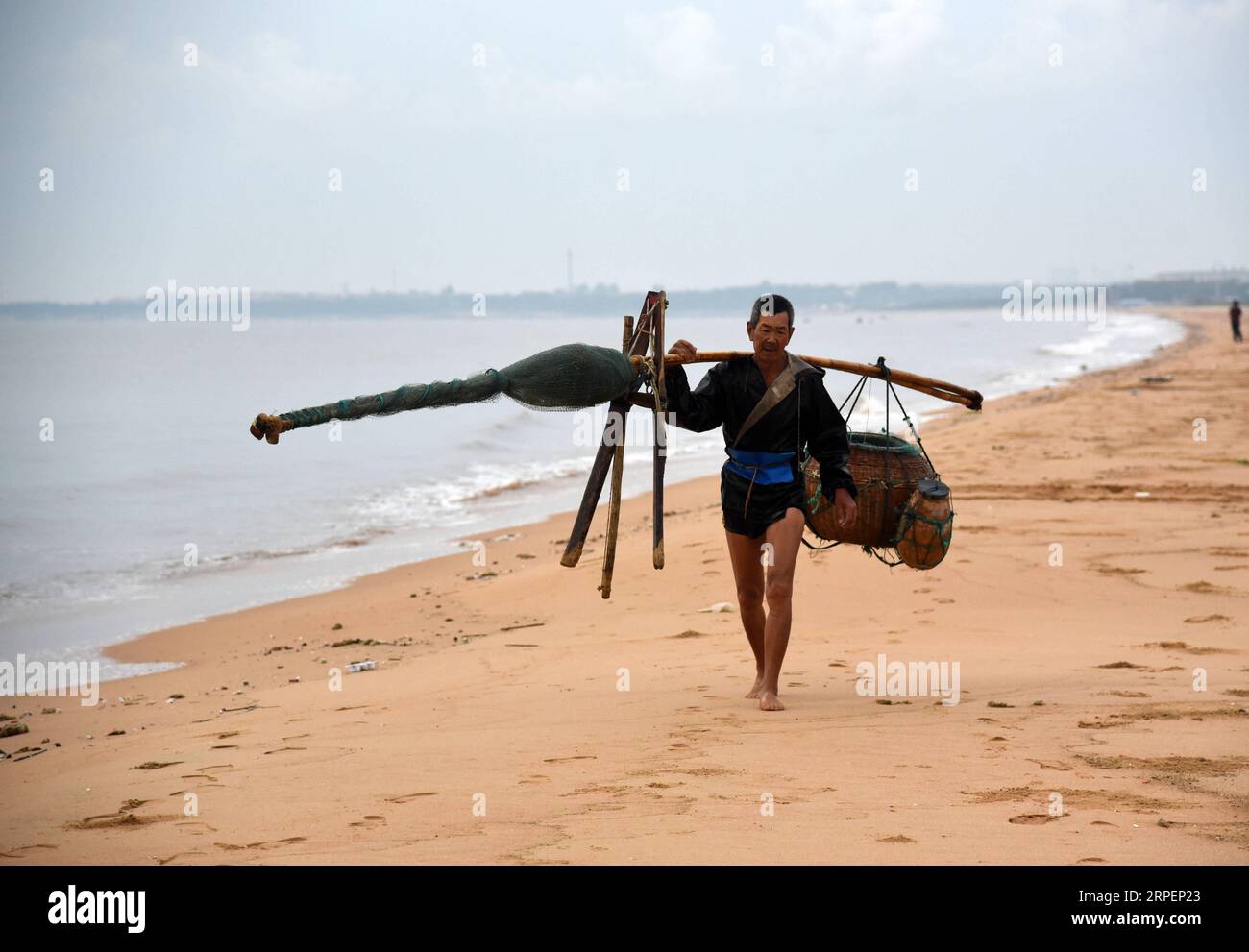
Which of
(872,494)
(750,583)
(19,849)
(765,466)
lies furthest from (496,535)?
(19,849)

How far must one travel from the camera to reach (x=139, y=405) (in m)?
35.1

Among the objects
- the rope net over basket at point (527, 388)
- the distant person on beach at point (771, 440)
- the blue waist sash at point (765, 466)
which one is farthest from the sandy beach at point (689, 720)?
the rope net over basket at point (527, 388)

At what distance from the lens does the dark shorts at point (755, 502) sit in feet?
17.9

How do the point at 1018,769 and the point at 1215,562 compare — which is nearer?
the point at 1018,769

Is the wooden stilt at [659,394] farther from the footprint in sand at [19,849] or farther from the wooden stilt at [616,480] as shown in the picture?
the footprint in sand at [19,849]

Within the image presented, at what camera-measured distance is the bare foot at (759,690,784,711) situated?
5.51 metres

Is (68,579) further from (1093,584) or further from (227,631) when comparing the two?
(1093,584)

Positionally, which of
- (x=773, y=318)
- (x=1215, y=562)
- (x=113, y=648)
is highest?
(x=773, y=318)

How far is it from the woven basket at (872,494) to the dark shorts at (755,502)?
45 centimetres

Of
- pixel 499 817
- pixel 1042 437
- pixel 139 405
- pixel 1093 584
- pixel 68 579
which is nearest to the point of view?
pixel 499 817

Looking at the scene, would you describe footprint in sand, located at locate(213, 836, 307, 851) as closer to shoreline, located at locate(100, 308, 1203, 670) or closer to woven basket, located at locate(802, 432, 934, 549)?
woven basket, located at locate(802, 432, 934, 549)

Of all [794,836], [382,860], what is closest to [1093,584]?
[794,836]

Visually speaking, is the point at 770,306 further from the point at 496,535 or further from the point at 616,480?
the point at 496,535

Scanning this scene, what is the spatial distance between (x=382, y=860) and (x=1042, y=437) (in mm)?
14467
